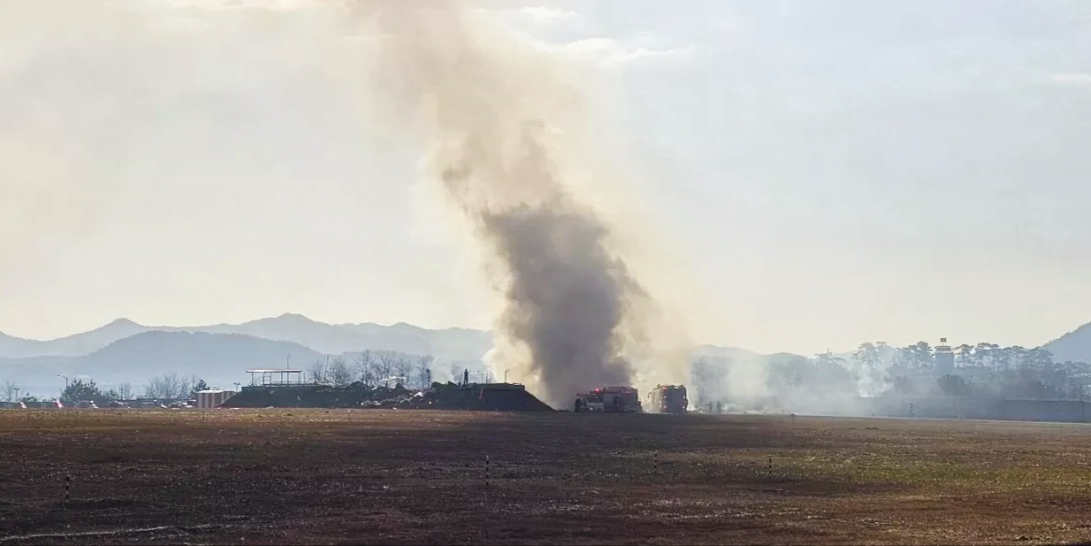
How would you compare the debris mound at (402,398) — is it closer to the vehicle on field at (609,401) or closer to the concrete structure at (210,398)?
the vehicle on field at (609,401)

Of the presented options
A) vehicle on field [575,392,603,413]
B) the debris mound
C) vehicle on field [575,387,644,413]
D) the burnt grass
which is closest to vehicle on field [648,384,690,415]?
vehicle on field [575,387,644,413]

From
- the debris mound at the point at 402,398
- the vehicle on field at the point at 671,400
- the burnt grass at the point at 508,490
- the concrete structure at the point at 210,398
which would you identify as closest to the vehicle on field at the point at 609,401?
the debris mound at the point at 402,398

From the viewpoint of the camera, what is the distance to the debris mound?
14000 centimetres

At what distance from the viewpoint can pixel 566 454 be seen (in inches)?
2571

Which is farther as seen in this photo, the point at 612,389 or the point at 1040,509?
the point at 612,389

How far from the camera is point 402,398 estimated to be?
15162 centimetres

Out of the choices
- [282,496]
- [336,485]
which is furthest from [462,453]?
[282,496]

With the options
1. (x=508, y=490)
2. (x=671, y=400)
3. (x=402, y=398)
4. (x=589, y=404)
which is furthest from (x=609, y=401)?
(x=508, y=490)

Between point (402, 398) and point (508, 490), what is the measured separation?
108 metres

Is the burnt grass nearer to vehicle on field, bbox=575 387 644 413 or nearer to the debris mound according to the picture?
vehicle on field, bbox=575 387 644 413

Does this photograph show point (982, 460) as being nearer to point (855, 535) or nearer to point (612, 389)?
point (855, 535)

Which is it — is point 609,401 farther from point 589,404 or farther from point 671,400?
point 671,400

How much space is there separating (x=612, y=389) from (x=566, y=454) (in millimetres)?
77008

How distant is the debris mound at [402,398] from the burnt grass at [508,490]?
58.6 meters
